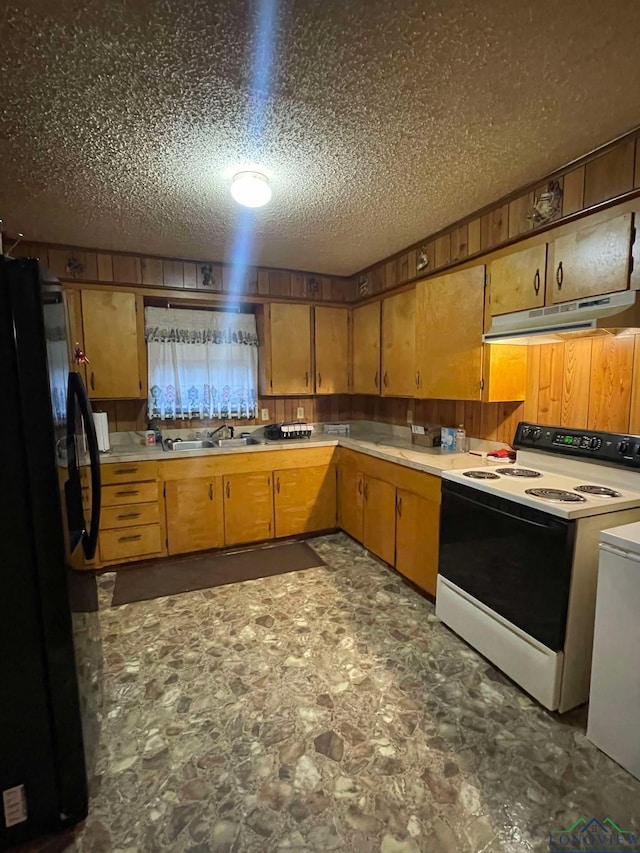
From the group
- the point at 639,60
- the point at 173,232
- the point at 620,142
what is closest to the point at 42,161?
the point at 173,232

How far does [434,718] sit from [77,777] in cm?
136

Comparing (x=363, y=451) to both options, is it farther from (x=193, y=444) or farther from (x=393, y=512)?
(x=193, y=444)

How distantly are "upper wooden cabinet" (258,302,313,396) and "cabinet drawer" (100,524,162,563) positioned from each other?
1.55 m

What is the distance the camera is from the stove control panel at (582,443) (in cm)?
199

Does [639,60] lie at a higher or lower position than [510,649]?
higher

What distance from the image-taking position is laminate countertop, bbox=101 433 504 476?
267 centimetres

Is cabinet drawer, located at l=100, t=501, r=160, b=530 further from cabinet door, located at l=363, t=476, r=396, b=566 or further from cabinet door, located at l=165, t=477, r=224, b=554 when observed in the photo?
cabinet door, located at l=363, t=476, r=396, b=566

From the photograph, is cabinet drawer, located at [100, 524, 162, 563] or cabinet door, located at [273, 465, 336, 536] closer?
cabinet drawer, located at [100, 524, 162, 563]

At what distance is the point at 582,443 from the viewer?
220 cm

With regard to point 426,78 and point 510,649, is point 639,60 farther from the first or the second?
point 510,649

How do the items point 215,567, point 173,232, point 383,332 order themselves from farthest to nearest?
point 383,332 → point 215,567 → point 173,232

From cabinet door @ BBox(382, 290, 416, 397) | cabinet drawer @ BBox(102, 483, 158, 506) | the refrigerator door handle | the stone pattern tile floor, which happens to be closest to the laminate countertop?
cabinet drawer @ BBox(102, 483, 158, 506)

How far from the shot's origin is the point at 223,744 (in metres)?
1.66

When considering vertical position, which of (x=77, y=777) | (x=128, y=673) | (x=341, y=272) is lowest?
(x=128, y=673)
